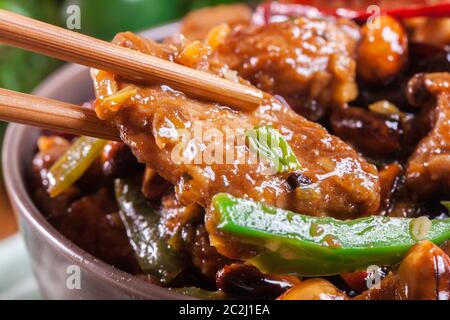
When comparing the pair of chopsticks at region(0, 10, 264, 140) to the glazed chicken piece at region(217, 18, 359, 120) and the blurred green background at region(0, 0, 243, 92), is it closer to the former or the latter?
the glazed chicken piece at region(217, 18, 359, 120)

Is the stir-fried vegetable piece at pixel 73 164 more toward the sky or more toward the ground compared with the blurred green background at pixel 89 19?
more toward the ground

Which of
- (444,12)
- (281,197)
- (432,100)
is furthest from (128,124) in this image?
(444,12)

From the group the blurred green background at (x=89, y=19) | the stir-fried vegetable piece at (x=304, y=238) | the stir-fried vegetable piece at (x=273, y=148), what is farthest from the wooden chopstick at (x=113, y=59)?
the blurred green background at (x=89, y=19)

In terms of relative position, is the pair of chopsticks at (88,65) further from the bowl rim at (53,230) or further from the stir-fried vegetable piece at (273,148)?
the bowl rim at (53,230)

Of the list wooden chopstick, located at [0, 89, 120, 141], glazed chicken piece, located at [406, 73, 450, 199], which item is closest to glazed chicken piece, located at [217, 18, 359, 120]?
glazed chicken piece, located at [406, 73, 450, 199]
